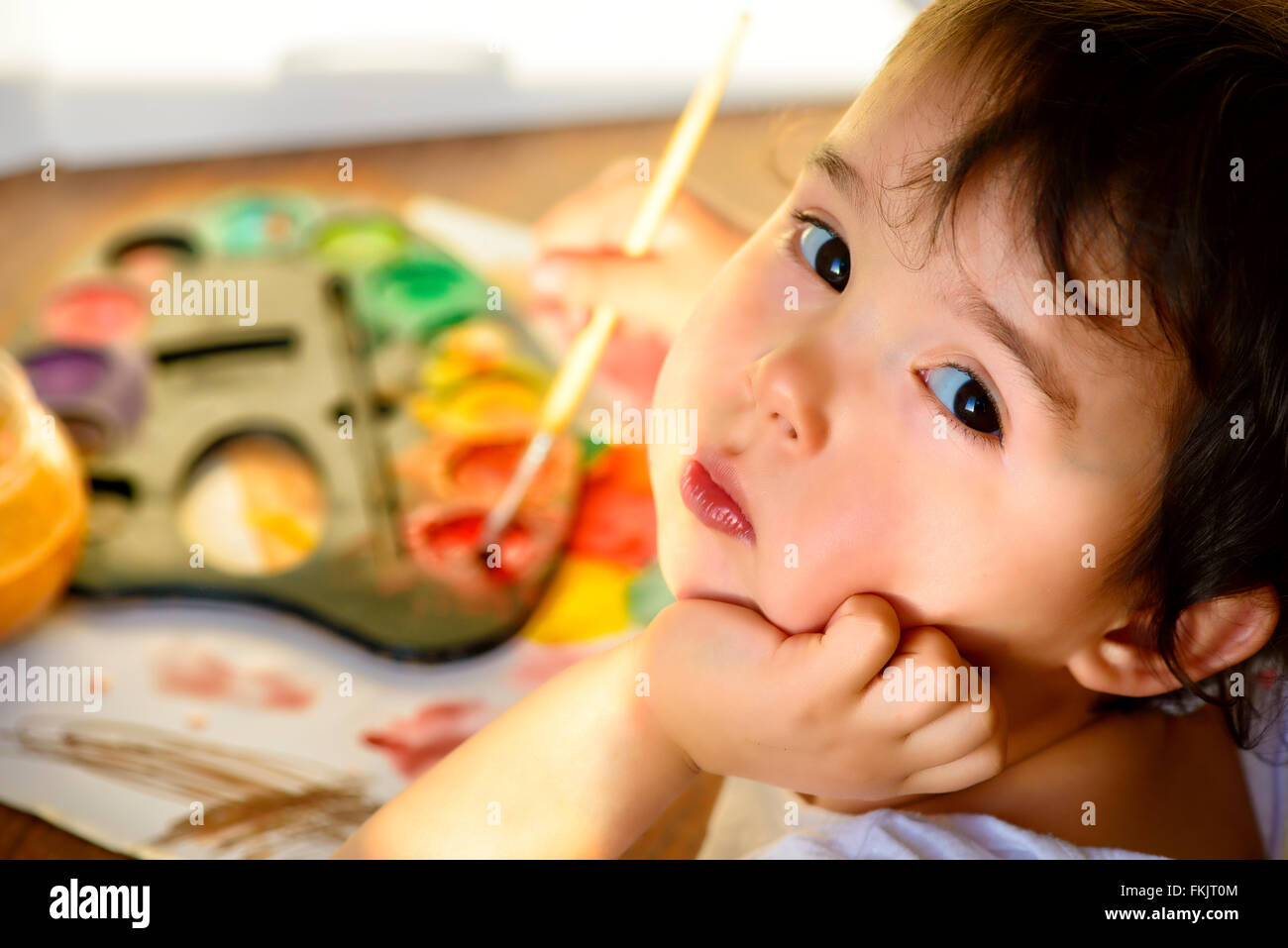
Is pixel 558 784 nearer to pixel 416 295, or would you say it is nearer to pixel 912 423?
pixel 912 423

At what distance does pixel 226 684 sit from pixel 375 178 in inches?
11.5

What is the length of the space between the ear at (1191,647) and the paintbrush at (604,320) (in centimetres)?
19

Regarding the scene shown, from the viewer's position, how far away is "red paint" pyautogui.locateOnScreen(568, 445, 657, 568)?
490 mm

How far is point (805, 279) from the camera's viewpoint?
0.30m

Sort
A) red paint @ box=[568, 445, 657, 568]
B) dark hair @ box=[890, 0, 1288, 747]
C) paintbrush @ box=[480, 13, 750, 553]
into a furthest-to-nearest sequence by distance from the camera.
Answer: red paint @ box=[568, 445, 657, 568]
paintbrush @ box=[480, 13, 750, 553]
dark hair @ box=[890, 0, 1288, 747]

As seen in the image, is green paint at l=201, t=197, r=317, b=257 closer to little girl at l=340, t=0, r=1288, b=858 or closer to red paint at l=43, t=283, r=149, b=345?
red paint at l=43, t=283, r=149, b=345

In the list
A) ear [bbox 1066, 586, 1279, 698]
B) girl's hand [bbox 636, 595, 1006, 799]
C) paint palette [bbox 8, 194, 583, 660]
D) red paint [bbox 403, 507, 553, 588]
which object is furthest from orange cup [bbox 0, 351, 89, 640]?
ear [bbox 1066, 586, 1279, 698]

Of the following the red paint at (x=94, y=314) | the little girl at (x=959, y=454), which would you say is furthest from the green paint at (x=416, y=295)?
the little girl at (x=959, y=454)

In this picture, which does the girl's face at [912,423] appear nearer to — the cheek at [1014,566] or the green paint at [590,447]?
the cheek at [1014,566]

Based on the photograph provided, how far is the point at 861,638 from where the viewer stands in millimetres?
281

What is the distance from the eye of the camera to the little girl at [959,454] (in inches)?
10.1

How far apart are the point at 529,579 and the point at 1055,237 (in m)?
0.27

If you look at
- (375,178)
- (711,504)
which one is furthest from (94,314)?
(711,504)

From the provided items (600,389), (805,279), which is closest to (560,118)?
(600,389)
